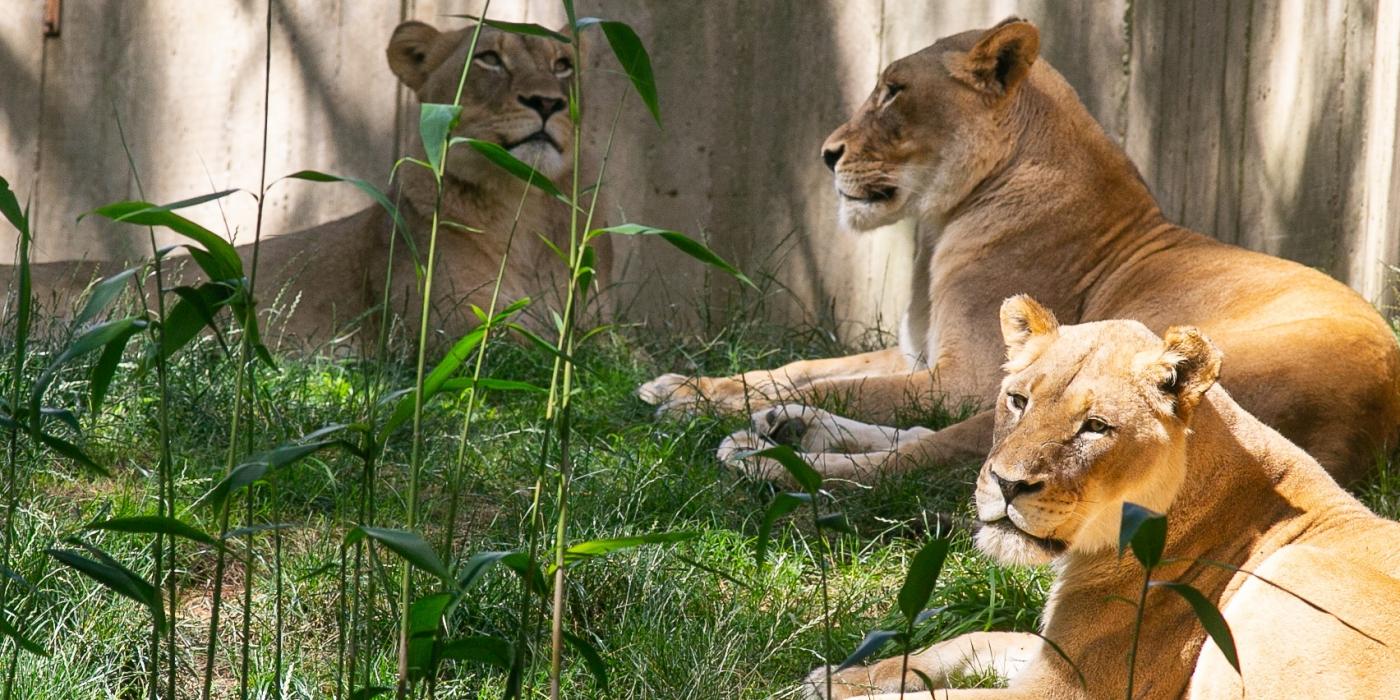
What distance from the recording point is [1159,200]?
6375 mm

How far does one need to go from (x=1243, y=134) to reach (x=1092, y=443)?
4037mm

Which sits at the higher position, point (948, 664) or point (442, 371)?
point (442, 371)

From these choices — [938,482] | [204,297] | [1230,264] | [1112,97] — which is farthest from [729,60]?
[204,297]

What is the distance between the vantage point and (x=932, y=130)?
532 cm

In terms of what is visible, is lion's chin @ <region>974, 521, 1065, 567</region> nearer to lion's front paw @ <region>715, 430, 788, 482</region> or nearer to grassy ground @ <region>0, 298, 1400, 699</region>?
grassy ground @ <region>0, 298, 1400, 699</region>

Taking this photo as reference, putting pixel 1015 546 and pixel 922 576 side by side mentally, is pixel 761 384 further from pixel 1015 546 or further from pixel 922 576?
pixel 922 576

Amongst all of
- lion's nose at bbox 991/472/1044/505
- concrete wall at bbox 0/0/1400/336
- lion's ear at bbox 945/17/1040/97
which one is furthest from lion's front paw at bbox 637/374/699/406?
lion's nose at bbox 991/472/1044/505

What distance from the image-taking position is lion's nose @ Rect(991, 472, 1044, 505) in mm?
2652

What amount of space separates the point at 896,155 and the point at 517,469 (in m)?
1.91

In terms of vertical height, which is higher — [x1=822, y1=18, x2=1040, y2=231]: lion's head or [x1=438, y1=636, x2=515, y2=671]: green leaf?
[x1=822, y1=18, x2=1040, y2=231]: lion's head

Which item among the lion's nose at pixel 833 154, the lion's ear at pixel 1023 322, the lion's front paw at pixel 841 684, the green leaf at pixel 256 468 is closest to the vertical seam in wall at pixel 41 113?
the lion's nose at pixel 833 154

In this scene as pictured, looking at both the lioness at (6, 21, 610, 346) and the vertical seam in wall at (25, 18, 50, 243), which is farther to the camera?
the vertical seam in wall at (25, 18, 50, 243)

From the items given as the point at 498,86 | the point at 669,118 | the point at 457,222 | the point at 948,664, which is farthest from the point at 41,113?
the point at 948,664

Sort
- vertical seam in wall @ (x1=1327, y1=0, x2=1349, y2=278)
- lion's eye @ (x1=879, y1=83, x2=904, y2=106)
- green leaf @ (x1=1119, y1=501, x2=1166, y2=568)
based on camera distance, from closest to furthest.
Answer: green leaf @ (x1=1119, y1=501, x2=1166, y2=568) < lion's eye @ (x1=879, y1=83, x2=904, y2=106) < vertical seam in wall @ (x1=1327, y1=0, x2=1349, y2=278)
